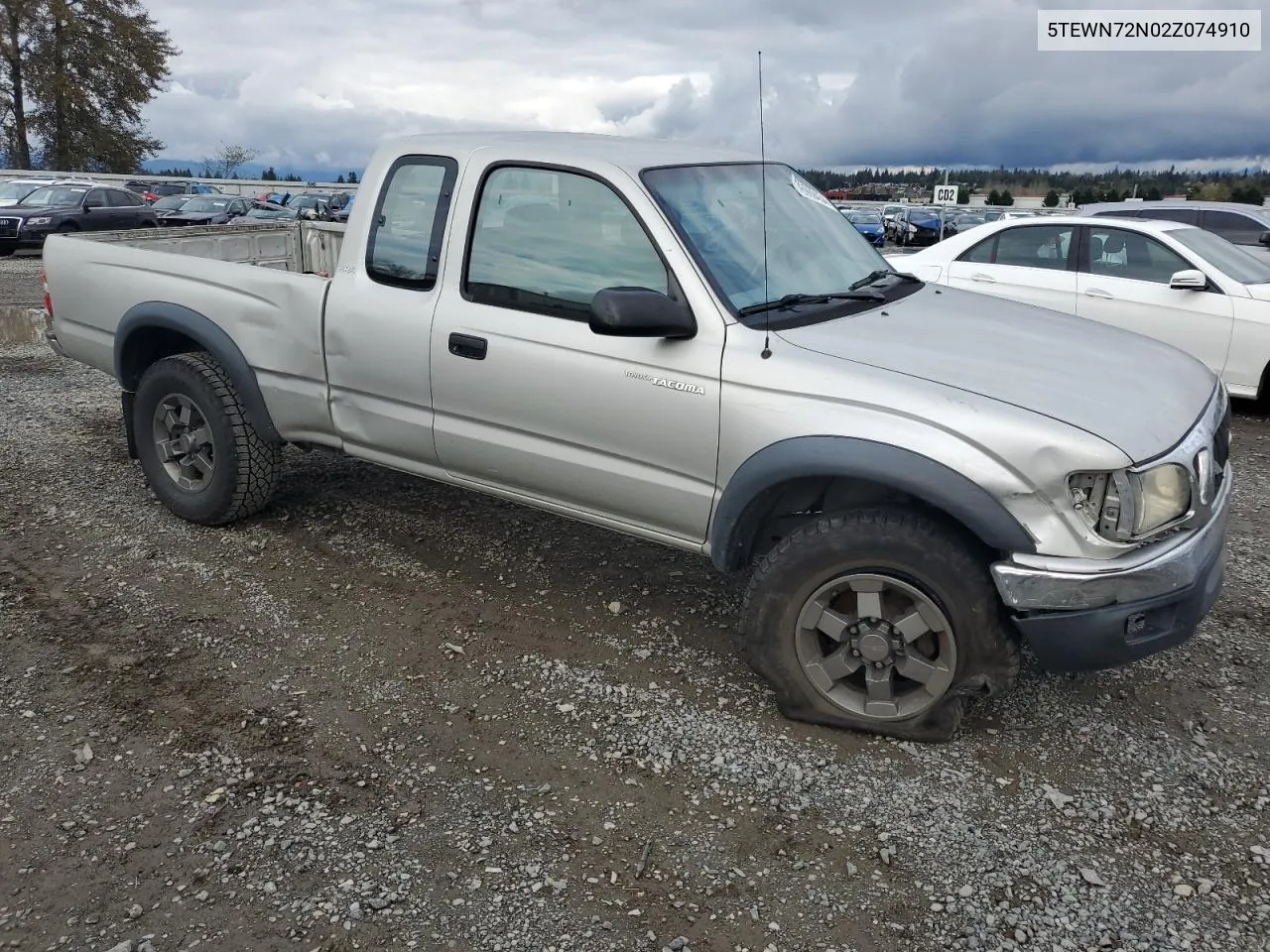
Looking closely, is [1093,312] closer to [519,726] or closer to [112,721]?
[519,726]

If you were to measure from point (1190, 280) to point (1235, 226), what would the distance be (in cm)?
588

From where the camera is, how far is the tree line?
136 ft

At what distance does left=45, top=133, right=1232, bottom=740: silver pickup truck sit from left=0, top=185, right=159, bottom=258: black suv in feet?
56.4

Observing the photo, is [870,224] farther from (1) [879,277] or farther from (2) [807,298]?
(2) [807,298]

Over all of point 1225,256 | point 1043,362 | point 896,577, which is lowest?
point 896,577

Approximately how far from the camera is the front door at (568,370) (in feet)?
11.8

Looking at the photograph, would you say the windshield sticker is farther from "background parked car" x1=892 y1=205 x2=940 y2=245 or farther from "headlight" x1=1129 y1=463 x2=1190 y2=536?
"background parked car" x1=892 y1=205 x2=940 y2=245

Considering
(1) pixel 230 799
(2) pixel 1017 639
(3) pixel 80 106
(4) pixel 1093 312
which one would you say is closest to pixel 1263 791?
(2) pixel 1017 639

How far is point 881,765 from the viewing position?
11.0 feet

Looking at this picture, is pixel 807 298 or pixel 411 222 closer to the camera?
pixel 807 298

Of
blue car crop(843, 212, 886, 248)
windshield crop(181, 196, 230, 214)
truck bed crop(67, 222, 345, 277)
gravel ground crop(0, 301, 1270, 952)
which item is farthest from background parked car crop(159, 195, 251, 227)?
gravel ground crop(0, 301, 1270, 952)

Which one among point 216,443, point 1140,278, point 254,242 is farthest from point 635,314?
point 1140,278

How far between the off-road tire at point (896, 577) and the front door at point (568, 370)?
413 mm

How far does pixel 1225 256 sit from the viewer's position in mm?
8305
